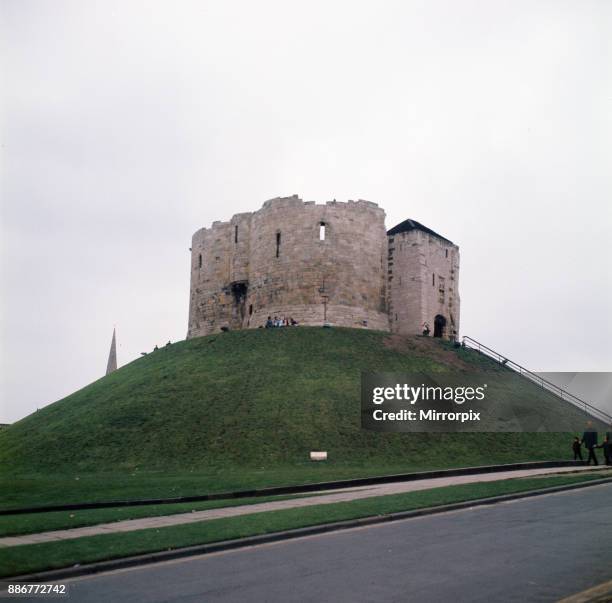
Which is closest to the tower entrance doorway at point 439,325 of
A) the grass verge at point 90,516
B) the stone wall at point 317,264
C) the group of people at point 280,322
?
the stone wall at point 317,264

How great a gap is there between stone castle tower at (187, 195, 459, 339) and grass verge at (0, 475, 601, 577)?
92.0 feet

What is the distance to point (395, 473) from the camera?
21.2m

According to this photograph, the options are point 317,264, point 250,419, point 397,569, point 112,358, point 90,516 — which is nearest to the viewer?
point 397,569

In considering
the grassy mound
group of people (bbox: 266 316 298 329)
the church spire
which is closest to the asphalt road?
the grassy mound

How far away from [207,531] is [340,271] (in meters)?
33.9

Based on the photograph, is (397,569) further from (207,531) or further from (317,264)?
(317,264)

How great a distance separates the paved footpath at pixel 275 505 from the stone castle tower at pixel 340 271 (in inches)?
895

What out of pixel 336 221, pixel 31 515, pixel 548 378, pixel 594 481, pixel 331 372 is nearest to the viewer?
pixel 31 515

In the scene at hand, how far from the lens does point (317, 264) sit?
44.2m

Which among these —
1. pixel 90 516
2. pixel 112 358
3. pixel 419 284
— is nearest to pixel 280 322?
pixel 419 284

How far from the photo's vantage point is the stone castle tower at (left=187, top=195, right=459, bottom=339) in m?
44.2

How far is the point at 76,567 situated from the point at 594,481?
1465 cm

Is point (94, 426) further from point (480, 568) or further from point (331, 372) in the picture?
point (480, 568)

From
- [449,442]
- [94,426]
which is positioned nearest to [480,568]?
[449,442]
